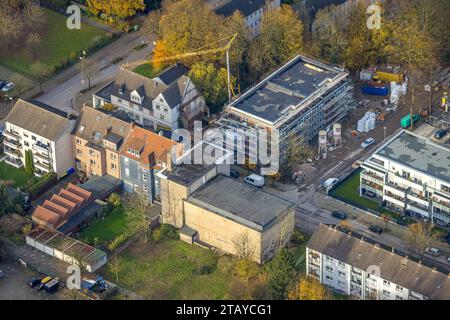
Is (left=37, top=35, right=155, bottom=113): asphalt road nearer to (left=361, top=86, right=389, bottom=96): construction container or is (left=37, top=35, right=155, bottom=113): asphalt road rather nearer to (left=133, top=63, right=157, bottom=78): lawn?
(left=133, top=63, right=157, bottom=78): lawn

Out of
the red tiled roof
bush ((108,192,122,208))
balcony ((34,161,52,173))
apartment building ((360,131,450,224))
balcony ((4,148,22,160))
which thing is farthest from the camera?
balcony ((4,148,22,160))

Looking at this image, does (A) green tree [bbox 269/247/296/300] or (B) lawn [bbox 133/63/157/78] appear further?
(B) lawn [bbox 133/63/157/78]

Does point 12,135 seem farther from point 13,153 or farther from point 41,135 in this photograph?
point 41,135

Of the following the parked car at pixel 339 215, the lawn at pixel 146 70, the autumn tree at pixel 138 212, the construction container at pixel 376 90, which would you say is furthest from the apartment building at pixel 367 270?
the lawn at pixel 146 70

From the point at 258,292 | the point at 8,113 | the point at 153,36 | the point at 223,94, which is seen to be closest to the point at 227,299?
the point at 258,292


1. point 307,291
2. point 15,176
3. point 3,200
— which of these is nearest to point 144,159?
point 3,200

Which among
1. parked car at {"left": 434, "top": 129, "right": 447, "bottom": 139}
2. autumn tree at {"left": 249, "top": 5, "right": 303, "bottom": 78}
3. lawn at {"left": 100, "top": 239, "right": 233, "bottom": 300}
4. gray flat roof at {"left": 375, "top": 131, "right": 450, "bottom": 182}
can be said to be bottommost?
lawn at {"left": 100, "top": 239, "right": 233, "bottom": 300}

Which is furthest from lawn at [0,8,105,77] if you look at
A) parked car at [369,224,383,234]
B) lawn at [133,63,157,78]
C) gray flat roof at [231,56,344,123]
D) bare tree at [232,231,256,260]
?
parked car at [369,224,383,234]

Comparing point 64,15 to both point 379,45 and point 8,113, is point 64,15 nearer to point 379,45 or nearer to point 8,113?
point 8,113
